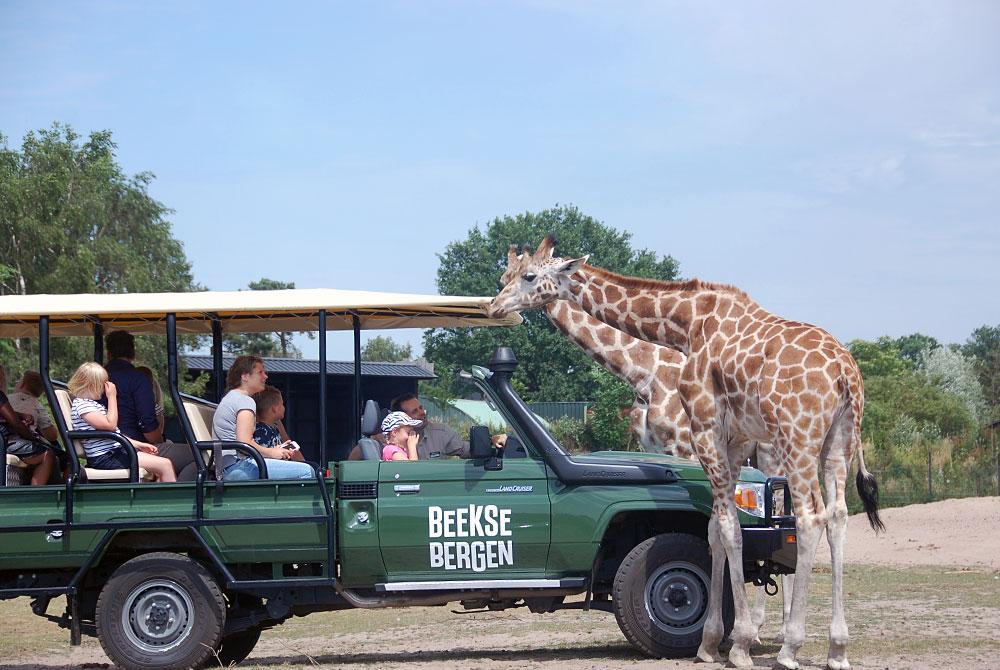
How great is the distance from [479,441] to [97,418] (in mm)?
2631

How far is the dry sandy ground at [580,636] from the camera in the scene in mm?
8547

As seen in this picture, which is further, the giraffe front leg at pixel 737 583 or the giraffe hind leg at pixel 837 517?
the giraffe front leg at pixel 737 583

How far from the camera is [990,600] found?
12.1m

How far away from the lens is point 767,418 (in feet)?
27.6

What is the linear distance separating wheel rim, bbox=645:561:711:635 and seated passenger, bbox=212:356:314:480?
8.22 ft

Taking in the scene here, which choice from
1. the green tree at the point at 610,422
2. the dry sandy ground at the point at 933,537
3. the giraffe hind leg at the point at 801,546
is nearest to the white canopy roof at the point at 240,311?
the giraffe hind leg at the point at 801,546

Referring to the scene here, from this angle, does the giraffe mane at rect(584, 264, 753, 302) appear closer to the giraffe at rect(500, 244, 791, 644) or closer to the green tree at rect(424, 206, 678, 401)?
the giraffe at rect(500, 244, 791, 644)

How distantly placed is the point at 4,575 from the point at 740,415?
5192mm

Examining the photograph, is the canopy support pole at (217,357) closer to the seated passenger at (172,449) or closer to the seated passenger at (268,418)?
the seated passenger at (172,449)

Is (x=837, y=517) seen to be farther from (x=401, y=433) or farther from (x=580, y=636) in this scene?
(x=401, y=433)

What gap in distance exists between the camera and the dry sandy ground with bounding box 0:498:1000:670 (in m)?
8.55

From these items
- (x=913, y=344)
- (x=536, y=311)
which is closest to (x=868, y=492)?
(x=536, y=311)

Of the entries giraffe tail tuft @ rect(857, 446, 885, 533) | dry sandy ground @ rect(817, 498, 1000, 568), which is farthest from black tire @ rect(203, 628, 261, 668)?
dry sandy ground @ rect(817, 498, 1000, 568)


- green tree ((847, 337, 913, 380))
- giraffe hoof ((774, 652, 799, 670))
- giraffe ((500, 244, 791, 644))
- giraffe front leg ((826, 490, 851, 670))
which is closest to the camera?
giraffe front leg ((826, 490, 851, 670))
